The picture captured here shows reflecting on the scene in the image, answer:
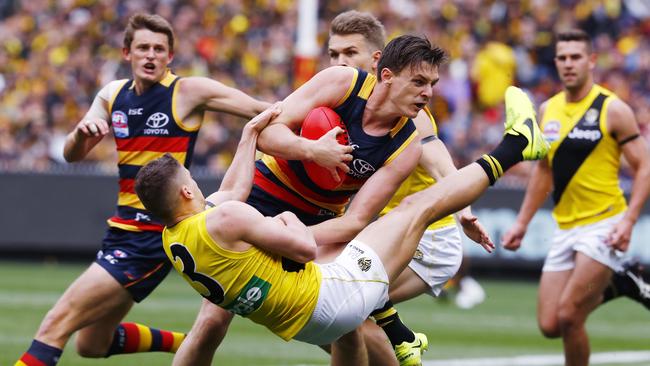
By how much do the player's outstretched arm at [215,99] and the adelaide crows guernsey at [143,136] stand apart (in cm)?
9

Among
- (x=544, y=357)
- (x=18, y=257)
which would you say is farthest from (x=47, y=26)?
(x=544, y=357)

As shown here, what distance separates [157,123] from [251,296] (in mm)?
2031

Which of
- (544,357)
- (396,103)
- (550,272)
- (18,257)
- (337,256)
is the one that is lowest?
(18,257)

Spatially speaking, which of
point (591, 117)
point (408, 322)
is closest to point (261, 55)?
point (408, 322)

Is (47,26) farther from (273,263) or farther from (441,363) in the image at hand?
(273,263)

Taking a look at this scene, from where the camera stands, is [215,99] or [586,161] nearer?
[215,99]

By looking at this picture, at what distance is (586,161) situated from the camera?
9.80 metres

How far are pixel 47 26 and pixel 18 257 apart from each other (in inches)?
203

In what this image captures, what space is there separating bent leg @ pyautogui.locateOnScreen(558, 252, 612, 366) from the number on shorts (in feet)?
11.5

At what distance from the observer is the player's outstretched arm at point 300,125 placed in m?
6.78

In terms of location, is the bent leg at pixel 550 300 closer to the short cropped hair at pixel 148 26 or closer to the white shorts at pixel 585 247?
the white shorts at pixel 585 247

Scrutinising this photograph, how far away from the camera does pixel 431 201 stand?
23.9ft

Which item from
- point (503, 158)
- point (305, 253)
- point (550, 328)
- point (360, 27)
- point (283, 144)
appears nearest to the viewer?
point (305, 253)

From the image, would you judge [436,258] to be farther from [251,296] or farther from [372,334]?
[251,296]
